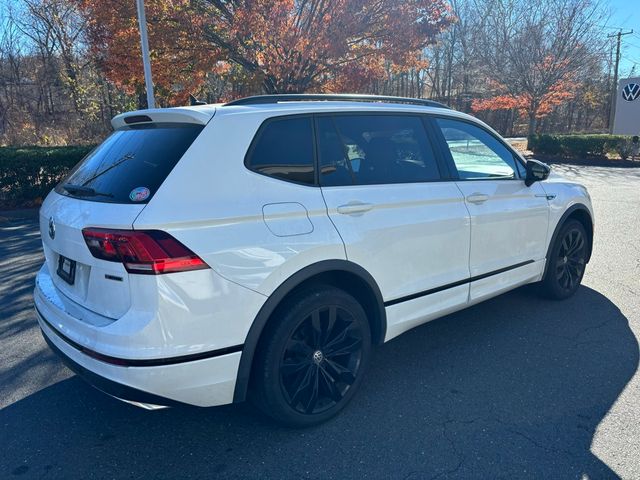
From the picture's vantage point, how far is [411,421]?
2838 millimetres

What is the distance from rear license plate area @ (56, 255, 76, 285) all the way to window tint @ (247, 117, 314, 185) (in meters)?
1.09

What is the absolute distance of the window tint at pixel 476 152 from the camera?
3.63 metres

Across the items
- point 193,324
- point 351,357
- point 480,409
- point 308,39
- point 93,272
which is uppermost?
point 308,39

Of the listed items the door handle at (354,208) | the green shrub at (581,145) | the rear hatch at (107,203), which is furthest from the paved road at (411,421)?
the green shrub at (581,145)

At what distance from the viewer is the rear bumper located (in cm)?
221

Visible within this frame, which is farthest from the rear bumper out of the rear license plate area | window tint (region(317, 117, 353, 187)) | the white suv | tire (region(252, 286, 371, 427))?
window tint (region(317, 117, 353, 187))

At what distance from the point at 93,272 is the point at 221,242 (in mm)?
659

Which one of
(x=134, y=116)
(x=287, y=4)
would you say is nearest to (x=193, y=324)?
(x=134, y=116)

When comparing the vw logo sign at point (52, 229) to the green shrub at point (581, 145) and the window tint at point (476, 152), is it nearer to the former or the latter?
the window tint at point (476, 152)

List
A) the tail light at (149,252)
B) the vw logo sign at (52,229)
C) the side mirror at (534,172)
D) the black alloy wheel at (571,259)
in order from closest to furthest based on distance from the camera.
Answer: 1. the tail light at (149,252)
2. the vw logo sign at (52,229)
3. the side mirror at (534,172)
4. the black alloy wheel at (571,259)

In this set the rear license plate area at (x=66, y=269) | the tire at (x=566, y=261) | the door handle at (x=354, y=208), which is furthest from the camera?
the tire at (x=566, y=261)

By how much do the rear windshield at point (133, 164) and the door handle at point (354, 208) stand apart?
0.89 m

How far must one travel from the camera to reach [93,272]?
2340mm

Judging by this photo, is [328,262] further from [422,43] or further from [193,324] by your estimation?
[422,43]
